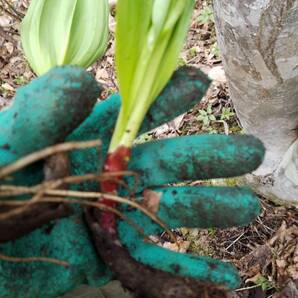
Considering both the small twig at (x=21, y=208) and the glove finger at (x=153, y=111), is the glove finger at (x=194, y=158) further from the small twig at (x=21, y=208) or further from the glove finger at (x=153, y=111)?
the small twig at (x=21, y=208)

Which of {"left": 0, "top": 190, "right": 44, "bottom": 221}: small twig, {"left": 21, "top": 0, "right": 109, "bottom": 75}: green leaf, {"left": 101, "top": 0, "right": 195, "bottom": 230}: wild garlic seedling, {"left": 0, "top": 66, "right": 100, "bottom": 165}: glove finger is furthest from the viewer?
{"left": 21, "top": 0, "right": 109, "bottom": 75}: green leaf

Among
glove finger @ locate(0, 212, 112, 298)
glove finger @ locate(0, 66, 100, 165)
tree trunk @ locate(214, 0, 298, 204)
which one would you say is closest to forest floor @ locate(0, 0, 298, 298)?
tree trunk @ locate(214, 0, 298, 204)

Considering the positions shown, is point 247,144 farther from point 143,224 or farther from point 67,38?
point 67,38

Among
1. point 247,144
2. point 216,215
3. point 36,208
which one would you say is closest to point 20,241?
point 36,208

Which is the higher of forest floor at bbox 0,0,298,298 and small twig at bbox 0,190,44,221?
small twig at bbox 0,190,44,221

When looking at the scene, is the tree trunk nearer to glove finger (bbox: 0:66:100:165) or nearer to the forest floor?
the forest floor

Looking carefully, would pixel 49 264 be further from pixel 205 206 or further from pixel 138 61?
pixel 138 61

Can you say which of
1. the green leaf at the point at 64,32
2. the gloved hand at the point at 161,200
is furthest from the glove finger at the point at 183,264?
the green leaf at the point at 64,32
